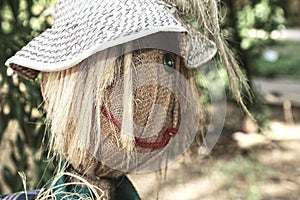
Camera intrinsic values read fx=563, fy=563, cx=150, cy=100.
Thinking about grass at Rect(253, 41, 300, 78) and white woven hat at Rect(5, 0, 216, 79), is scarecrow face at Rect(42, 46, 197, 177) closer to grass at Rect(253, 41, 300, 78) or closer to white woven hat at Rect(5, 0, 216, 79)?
white woven hat at Rect(5, 0, 216, 79)

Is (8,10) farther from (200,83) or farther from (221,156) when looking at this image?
(221,156)

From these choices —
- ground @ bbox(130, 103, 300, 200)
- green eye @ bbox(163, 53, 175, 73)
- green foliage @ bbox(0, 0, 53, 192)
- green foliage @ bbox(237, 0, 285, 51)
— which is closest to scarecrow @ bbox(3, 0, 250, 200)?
green eye @ bbox(163, 53, 175, 73)

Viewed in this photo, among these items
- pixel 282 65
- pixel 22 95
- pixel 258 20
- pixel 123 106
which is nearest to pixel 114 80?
pixel 123 106

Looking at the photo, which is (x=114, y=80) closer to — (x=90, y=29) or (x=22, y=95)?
(x=90, y=29)

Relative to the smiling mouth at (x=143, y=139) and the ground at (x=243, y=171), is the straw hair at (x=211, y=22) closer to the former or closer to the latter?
the smiling mouth at (x=143, y=139)

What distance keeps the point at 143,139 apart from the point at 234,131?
285 centimetres

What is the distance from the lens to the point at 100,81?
783 mm

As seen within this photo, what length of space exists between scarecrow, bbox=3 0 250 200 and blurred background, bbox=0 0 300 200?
2.45ft

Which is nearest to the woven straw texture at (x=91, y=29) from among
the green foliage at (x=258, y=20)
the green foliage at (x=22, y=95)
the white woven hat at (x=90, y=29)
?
the white woven hat at (x=90, y=29)

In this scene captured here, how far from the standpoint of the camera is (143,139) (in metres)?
0.82

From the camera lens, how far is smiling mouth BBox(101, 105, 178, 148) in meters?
0.79

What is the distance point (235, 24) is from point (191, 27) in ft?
7.69

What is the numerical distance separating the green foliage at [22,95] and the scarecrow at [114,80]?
73cm

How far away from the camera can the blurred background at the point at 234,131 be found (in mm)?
1672
